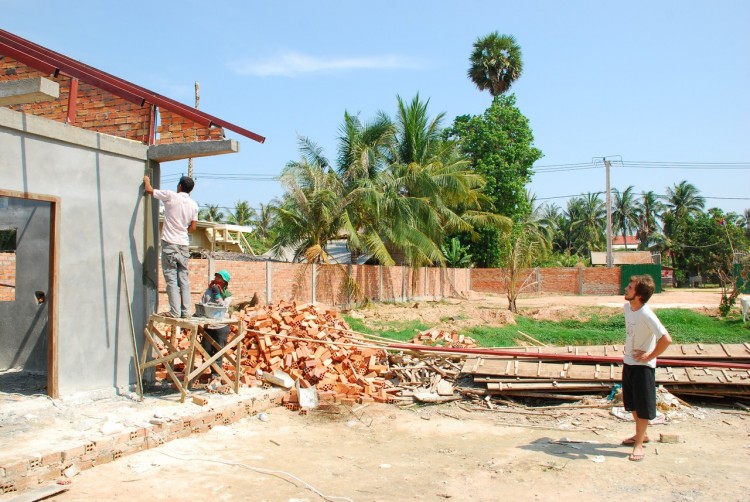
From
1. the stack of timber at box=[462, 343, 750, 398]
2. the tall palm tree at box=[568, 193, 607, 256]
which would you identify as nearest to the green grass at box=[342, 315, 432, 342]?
the stack of timber at box=[462, 343, 750, 398]

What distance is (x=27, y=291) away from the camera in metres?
8.05

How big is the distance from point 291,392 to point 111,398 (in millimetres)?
2332

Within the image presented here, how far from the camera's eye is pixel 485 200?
3466 centimetres

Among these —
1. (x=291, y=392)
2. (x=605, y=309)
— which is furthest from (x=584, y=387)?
(x=605, y=309)

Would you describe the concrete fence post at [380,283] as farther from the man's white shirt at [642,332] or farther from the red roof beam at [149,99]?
the man's white shirt at [642,332]

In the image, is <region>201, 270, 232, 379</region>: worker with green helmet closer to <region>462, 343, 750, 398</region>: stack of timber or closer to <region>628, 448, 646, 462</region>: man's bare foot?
<region>462, 343, 750, 398</region>: stack of timber

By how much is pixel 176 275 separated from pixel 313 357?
2.59 m

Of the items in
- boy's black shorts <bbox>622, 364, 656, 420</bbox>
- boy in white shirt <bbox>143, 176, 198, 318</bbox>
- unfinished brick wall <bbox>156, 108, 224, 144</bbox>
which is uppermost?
unfinished brick wall <bbox>156, 108, 224, 144</bbox>

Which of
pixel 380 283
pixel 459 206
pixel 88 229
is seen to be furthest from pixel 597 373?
pixel 459 206

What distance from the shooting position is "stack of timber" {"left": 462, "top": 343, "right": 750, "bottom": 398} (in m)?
8.00

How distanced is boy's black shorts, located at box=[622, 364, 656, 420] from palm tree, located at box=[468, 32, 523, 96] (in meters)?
38.3

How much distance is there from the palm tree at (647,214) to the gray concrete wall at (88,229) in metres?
61.3

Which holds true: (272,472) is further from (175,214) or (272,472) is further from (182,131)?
(182,131)

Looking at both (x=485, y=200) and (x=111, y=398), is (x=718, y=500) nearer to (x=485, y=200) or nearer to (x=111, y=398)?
(x=111, y=398)
